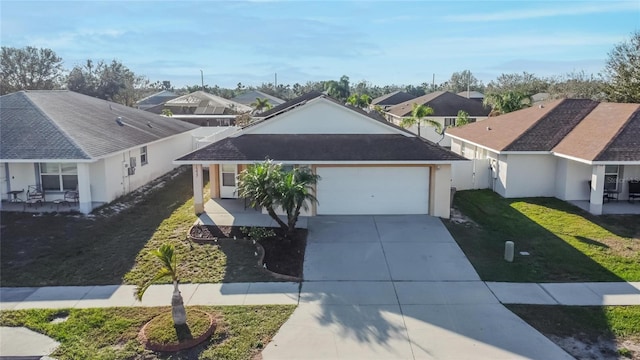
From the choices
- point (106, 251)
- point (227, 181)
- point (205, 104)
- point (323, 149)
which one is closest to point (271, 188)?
point (323, 149)

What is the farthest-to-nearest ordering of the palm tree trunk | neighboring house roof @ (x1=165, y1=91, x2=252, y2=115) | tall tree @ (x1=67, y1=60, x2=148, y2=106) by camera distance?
1. tall tree @ (x1=67, y1=60, x2=148, y2=106)
2. neighboring house roof @ (x1=165, y1=91, x2=252, y2=115)
3. the palm tree trunk

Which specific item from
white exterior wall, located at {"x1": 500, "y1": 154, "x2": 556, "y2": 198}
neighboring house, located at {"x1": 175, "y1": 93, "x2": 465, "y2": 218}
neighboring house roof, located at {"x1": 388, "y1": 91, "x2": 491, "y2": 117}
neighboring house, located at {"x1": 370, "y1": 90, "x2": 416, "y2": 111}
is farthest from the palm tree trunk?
neighboring house, located at {"x1": 370, "y1": 90, "x2": 416, "y2": 111}

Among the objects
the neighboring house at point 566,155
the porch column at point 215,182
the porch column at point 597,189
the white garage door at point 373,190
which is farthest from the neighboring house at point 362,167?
the porch column at point 597,189

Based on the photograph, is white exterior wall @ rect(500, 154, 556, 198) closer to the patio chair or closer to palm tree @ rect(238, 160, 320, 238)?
the patio chair

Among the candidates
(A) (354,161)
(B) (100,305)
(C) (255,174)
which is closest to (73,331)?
(B) (100,305)

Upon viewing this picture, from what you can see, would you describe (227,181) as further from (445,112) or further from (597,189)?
(445,112)

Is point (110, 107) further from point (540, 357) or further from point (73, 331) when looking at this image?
point (540, 357)
